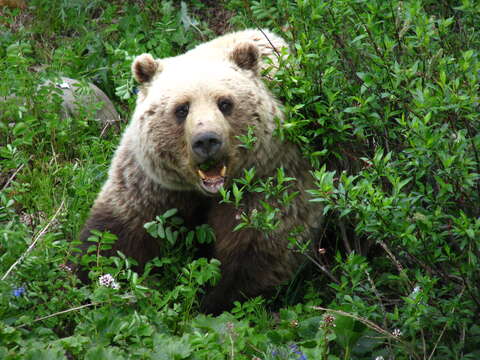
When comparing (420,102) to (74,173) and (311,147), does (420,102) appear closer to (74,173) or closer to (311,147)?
(311,147)

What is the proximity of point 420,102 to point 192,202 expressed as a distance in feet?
6.44

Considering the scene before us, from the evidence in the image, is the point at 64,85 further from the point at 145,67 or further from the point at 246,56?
the point at 246,56

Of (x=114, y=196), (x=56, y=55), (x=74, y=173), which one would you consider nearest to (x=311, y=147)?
(x=114, y=196)

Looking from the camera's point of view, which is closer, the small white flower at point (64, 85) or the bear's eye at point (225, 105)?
the bear's eye at point (225, 105)

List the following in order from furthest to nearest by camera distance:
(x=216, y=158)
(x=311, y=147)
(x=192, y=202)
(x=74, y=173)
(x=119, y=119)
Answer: (x=119, y=119), (x=74, y=173), (x=192, y=202), (x=311, y=147), (x=216, y=158)

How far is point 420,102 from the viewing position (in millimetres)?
4191

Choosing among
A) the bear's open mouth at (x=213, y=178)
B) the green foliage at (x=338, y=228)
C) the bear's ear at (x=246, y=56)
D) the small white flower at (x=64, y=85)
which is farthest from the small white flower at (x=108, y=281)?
the small white flower at (x=64, y=85)

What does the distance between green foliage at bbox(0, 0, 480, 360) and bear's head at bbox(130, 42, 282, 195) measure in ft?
0.38

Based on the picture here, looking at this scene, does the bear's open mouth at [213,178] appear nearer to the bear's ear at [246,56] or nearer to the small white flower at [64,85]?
the bear's ear at [246,56]

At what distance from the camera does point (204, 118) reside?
15.9 ft

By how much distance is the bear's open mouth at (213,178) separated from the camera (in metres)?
4.93

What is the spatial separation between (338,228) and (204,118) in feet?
4.59

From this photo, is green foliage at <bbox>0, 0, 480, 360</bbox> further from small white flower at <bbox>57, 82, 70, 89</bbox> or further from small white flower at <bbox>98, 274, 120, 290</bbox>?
small white flower at <bbox>57, 82, 70, 89</bbox>

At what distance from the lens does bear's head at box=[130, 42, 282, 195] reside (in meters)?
4.94
